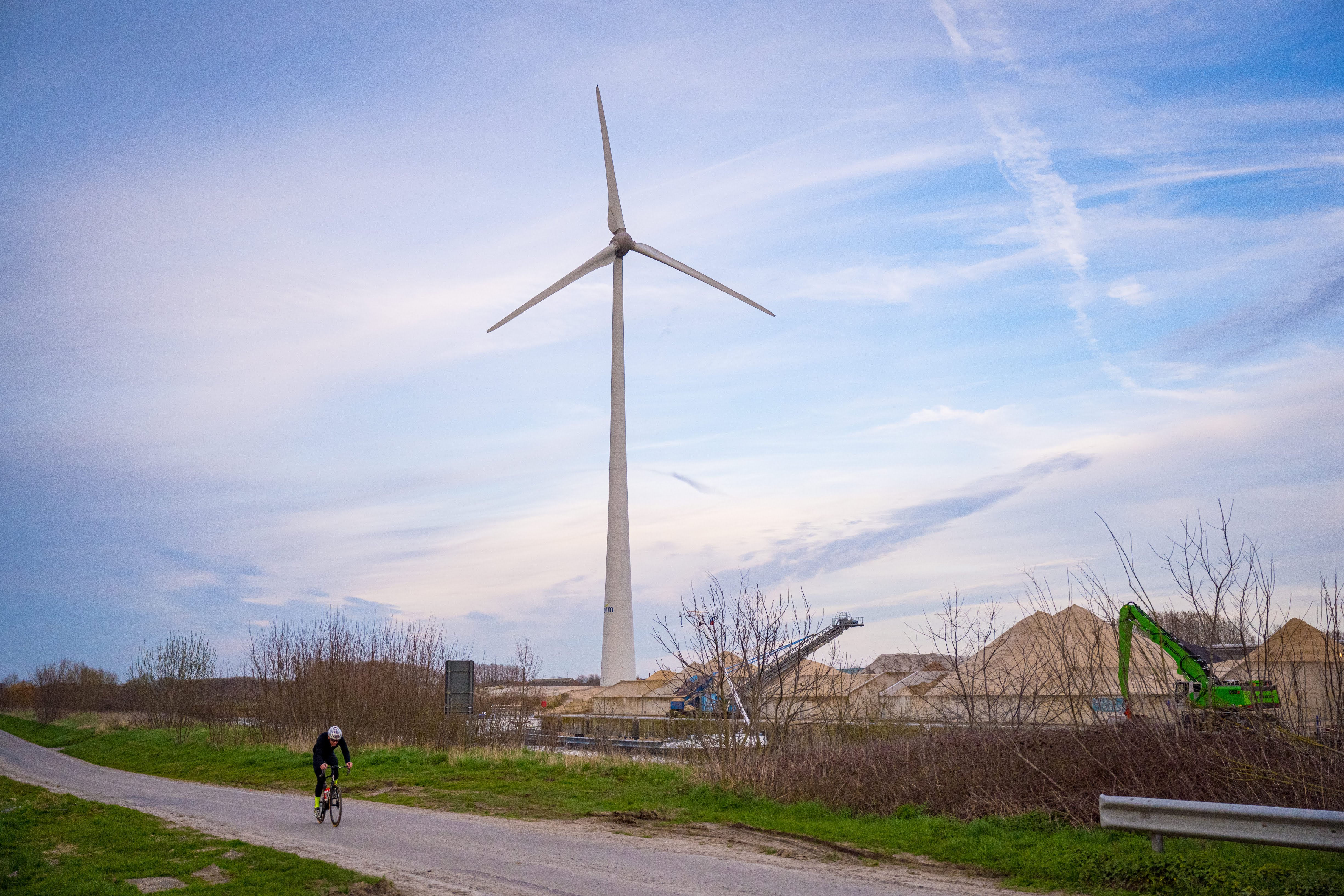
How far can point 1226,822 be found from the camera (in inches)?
402

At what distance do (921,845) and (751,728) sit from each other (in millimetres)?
7239

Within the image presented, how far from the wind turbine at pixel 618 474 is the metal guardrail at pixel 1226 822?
4053 centimetres

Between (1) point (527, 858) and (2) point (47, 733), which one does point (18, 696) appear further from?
(1) point (527, 858)

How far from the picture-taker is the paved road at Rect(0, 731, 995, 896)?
11094 mm

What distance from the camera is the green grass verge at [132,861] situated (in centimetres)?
1158

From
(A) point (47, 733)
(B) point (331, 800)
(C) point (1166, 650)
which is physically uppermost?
(C) point (1166, 650)

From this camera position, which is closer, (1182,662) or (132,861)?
(132,861)

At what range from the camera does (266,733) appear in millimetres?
40969

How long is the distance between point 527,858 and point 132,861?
6173 millimetres

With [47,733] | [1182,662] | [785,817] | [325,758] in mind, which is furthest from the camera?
[47,733]

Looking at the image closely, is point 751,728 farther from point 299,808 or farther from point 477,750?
point 477,750

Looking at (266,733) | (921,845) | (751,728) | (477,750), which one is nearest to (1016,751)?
(921,845)

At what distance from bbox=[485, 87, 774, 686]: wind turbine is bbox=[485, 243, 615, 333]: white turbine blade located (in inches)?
1.4

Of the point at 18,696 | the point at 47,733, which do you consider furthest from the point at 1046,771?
the point at 18,696
